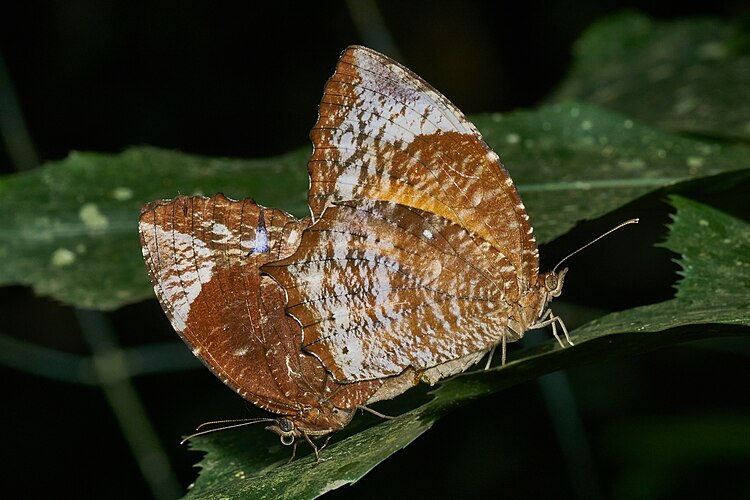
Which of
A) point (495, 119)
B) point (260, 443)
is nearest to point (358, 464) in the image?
point (260, 443)

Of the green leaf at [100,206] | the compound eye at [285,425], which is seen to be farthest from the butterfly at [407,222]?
the green leaf at [100,206]

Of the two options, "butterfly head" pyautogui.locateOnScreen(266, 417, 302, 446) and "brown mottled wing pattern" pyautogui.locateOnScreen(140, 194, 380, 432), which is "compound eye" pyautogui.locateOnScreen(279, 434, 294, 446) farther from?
"brown mottled wing pattern" pyautogui.locateOnScreen(140, 194, 380, 432)

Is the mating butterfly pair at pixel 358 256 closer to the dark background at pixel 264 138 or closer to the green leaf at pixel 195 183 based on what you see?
the green leaf at pixel 195 183

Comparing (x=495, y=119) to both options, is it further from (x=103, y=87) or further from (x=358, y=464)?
(x=103, y=87)

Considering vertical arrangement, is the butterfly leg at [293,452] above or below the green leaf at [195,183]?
below

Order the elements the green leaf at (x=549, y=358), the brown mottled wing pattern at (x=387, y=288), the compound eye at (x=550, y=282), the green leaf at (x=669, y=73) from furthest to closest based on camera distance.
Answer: the green leaf at (x=669, y=73) < the compound eye at (x=550, y=282) < the brown mottled wing pattern at (x=387, y=288) < the green leaf at (x=549, y=358)

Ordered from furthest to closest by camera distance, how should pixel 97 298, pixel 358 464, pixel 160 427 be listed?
pixel 160 427 → pixel 97 298 → pixel 358 464

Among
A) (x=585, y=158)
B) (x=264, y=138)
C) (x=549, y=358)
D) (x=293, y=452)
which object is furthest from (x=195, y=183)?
(x=264, y=138)

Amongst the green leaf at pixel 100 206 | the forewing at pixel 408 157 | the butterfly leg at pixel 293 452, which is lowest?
the butterfly leg at pixel 293 452
